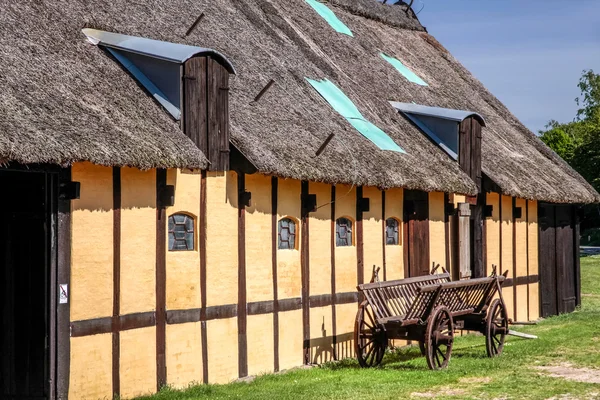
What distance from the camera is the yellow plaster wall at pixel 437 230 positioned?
17.6m

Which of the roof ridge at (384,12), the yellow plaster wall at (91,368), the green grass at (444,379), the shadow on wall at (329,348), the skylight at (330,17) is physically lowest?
the green grass at (444,379)

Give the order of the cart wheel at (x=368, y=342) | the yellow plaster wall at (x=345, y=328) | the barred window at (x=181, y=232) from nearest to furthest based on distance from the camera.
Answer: the barred window at (x=181, y=232) < the cart wheel at (x=368, y=342) < the yellow plaster wall at (x=345, y=328)

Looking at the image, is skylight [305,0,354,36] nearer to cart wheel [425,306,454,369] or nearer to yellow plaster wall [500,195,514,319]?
yellow plaster wall [500,195,514,319]

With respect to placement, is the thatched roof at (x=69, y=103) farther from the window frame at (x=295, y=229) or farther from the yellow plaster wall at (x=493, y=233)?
the yellow plaster wall at (x=493, y=233)

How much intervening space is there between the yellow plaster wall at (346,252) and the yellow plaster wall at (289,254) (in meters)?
1.04

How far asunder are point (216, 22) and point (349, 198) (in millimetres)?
3514

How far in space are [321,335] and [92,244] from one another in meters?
4.99

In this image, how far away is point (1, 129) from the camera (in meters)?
9.41

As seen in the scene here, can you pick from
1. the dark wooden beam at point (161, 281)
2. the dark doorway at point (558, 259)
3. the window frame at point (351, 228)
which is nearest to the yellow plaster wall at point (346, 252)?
the window frame at point (351, 228)

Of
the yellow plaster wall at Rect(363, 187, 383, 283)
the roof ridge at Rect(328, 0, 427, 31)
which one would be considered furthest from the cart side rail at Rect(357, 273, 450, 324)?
the roof ridge at Rect(328, 0, 427, 31)

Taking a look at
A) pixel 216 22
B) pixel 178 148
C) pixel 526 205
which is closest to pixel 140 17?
pixel 216 22

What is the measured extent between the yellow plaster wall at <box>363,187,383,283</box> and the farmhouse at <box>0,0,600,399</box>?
0.11 ft

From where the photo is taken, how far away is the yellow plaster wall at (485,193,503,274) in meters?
20.1

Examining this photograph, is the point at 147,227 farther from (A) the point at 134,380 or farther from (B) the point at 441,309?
(B) the point at 441,309
